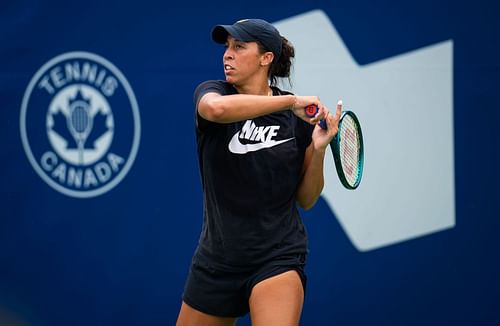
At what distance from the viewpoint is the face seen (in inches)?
139

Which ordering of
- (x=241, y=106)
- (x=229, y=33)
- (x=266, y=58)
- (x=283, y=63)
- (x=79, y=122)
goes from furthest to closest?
1. (x=79, y=122)
2. (x=283, y=63)
3. (x=266, y=58)
4. (x=229, y=33)
5. (x=241, y=106)

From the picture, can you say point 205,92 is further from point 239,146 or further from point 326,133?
point 326,133

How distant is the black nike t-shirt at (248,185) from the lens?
3504 mm

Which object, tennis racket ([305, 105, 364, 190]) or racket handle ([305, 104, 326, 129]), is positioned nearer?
racket handle ([305, 104, 326, 129])

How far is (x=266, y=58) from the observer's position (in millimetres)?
3611

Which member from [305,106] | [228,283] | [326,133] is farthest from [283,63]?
[228,283]

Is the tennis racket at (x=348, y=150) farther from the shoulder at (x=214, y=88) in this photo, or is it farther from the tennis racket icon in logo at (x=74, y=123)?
the tennis racket icon in logo at (x=74, y=123)

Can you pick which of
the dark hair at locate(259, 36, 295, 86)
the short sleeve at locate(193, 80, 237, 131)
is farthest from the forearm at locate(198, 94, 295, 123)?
the dark hair at locate(259, 36, 295, 86)

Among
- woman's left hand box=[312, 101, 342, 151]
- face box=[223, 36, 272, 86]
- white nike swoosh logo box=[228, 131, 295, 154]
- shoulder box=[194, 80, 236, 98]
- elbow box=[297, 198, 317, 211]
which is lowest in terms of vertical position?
elbow box=[297, 198, 317, 211]

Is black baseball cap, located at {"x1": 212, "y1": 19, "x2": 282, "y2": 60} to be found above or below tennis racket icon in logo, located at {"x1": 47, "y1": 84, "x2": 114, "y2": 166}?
above

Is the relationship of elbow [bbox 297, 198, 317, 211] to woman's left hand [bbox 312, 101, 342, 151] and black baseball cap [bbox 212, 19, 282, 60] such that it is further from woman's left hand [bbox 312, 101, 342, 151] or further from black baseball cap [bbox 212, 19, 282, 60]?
black baseball cap [bbox 212, 19, 282, 60]

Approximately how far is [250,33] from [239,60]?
0.11m

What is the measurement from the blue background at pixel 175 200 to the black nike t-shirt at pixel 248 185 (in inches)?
51.1

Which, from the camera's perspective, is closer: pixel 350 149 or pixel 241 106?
pixel 241 106
